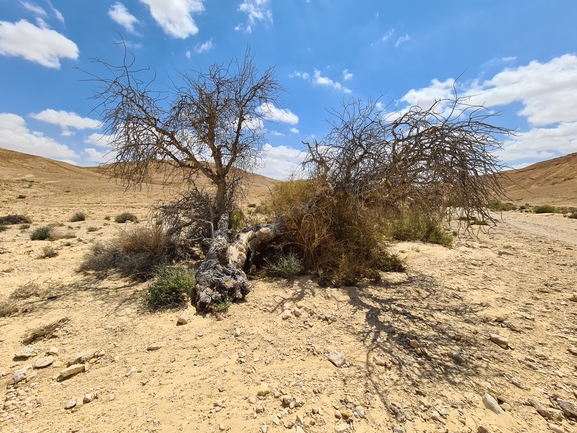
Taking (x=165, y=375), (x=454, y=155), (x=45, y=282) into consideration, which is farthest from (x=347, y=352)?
(x=45, y=282)

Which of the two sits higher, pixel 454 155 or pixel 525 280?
pixel 454 155

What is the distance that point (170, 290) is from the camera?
3.83 meters

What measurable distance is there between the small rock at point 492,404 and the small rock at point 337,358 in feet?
3.79

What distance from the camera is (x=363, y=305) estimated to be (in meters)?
3.86

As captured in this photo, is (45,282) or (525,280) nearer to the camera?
(45,282)

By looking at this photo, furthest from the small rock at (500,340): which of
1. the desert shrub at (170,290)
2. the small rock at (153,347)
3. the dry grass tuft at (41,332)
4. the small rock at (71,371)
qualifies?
the dry grass tuft at (41,332)

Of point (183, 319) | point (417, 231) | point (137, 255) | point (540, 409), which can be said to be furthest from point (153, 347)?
point (417, 231)

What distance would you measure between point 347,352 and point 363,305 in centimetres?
119

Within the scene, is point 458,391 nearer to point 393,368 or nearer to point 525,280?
point 393,368

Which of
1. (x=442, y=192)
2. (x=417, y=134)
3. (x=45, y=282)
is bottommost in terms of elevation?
(x=45, y=282)

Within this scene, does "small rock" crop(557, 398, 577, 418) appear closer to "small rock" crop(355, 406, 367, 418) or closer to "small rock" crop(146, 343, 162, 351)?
"small rock" crop(355, 406, 367, 418)

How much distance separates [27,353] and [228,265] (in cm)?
237

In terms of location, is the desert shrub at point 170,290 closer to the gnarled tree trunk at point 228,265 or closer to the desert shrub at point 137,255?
the gnarled tree trunk at point 228,265

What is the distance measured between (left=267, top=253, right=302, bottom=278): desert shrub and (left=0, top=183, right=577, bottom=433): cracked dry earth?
0.22 meters
